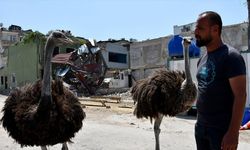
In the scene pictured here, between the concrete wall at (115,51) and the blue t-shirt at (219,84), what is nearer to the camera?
the blue t-shirt at (219,84)

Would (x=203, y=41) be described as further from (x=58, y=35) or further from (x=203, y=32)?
(x=58, y=35)

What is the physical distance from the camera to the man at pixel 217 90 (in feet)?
11.2

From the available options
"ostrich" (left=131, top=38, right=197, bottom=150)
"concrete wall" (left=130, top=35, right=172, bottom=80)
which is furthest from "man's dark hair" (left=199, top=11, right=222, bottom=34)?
"concrete wall" (left=130, top=35, right=172, bottom=80)

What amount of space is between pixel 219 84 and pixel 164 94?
4.57 metres

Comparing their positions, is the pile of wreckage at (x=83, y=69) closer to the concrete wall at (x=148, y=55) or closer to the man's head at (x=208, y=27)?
the concrete wall at (x=148, y=55)

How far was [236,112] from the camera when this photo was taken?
11.1 feet

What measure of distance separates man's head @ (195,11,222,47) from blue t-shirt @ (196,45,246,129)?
12 centimetres

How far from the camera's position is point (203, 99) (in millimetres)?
3748

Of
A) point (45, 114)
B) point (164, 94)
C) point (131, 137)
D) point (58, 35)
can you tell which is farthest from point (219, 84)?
point (131, 137)

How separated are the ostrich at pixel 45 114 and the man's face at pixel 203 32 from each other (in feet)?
9.86

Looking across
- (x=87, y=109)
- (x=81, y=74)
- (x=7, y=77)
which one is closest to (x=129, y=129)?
(x=87, y=109)

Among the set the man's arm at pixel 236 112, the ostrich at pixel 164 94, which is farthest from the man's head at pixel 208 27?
the ostrich at pixel 164 94

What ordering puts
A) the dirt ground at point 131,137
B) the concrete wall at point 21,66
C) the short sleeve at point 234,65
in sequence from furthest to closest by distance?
the concrete wall at point 21,66
the dirt ground at point 131,137
the short sleeve at point 234,65

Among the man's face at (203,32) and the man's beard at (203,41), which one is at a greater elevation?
the man's face at (203,32)
